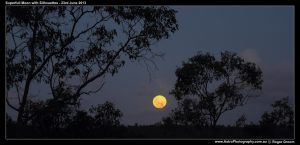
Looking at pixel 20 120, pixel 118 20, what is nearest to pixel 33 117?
pixel 20 120

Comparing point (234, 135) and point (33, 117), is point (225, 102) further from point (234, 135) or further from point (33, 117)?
point (33, 117)

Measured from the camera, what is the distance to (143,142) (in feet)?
73.6

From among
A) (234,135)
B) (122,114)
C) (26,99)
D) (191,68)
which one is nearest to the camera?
(26,99)

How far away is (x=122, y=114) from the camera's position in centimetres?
2786

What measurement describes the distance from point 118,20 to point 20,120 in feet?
23.9

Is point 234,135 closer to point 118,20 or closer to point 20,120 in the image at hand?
point 118,20

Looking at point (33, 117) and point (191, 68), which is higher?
point (191, 68)

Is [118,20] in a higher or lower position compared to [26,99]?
higher

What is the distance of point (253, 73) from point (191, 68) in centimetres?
519

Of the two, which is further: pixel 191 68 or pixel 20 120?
pixel 191 68
